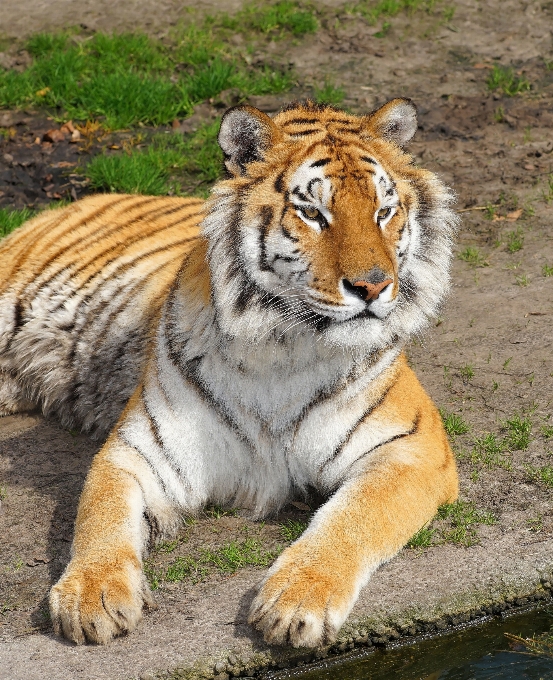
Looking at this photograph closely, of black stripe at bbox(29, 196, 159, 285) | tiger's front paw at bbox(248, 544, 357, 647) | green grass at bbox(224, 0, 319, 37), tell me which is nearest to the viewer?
tiger's front paw at bbox(248, 544, 357, 647)

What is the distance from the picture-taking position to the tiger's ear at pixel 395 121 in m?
3.60

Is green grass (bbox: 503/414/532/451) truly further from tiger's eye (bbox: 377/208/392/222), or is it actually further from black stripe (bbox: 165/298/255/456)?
tiger's eye (bbox: 377/208/392/222)

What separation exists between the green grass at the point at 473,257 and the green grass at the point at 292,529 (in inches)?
93.7

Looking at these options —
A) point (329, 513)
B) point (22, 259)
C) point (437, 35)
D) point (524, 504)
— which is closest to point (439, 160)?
point (437, 35)

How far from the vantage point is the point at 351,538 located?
10.8 feet

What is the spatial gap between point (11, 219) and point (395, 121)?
3.02m

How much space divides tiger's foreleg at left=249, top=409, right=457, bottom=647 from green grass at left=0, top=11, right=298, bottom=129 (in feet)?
13.6

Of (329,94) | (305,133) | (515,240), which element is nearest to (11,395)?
(305,133)

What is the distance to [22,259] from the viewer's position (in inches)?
199

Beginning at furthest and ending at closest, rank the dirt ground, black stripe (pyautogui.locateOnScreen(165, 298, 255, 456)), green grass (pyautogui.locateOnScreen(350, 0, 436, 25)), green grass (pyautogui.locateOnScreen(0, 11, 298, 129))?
green grass (pyautogui.locateOnScreen(350, 0, 436, 25)) < green grass (pyautogui.locateOnScreen(0, 11, 298, 129)) < black stripe (pyautogui.locateOnScreen(165, 298, 255, 456)) < the dirt ground

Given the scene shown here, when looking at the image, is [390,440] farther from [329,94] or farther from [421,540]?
[329,94]

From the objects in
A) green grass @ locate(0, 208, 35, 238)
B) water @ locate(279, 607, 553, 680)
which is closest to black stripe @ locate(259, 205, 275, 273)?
water @ locate(279, 607, 553, 680)

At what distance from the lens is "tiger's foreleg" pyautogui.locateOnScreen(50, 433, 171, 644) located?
121 inches

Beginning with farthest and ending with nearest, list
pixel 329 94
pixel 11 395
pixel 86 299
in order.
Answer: pixel 329 94
pixel 11 395
pixel 86 299
